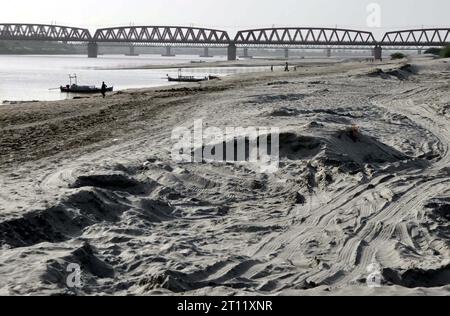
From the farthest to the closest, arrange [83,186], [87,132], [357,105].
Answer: [357,105] → [87,132] → [83,186]

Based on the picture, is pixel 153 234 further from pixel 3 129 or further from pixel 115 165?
pixel 3 129

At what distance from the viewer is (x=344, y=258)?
7.52 metres

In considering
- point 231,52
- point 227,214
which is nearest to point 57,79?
point 227,214

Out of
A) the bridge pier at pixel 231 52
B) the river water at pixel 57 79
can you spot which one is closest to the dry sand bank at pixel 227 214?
the river water at pixel 57 79

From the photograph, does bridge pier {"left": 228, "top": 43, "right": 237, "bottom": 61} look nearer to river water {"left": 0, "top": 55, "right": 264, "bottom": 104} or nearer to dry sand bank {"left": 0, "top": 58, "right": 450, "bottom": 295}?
river water {"left": 0, "top": 55, "right": 264, "bottom": 104}

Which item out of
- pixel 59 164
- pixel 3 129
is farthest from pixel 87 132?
pixel 59 164

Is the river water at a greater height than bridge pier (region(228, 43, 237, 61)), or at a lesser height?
lesser

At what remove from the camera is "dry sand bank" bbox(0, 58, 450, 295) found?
6.80 metres

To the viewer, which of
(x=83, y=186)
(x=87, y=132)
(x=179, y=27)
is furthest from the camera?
(x=179, y=27)

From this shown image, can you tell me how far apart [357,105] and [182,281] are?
667 inches

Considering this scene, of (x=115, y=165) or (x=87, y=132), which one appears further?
(x=87, y=132)

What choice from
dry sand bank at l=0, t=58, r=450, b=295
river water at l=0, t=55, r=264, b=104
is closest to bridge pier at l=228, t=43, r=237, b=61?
river water at l=0, t=55, r=264, b=104

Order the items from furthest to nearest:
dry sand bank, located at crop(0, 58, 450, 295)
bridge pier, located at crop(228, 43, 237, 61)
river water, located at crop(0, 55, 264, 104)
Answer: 1. bridge pier, located at crop(228, 43, 237, 61)
2. river water, located at crop(0, 55, 264, 104)
3. dry sand bank, located at crop(0, 58, 450, 295)

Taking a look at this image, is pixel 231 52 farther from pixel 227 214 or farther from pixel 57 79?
pixel 227 214
